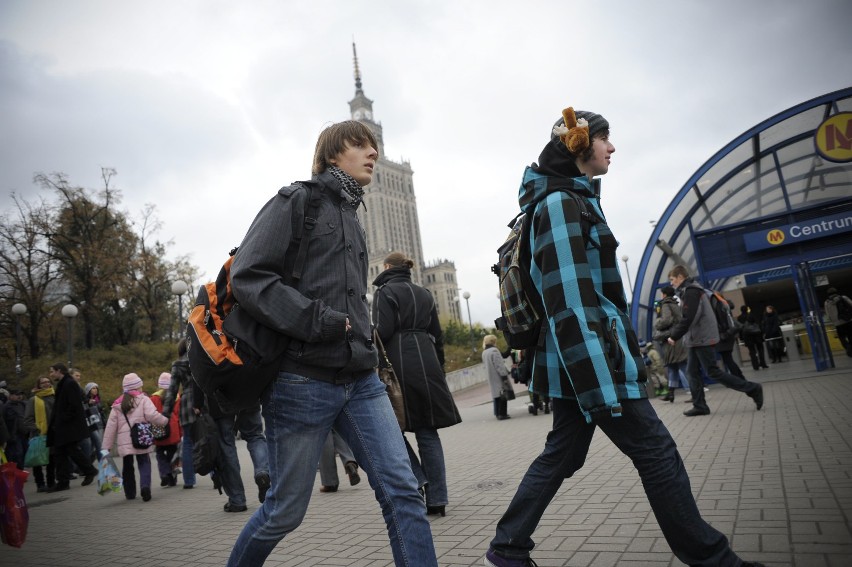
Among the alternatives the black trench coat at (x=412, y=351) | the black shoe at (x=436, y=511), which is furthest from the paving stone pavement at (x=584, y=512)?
the black trench coat at (x=412, y=351)

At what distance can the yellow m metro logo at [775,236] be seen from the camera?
12219mm

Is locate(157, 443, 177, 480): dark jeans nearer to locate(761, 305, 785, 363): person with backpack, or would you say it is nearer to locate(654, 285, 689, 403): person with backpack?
locate(654, 285, 689, 403): person with backpack

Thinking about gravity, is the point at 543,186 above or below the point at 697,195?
below

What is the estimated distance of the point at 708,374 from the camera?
797cm

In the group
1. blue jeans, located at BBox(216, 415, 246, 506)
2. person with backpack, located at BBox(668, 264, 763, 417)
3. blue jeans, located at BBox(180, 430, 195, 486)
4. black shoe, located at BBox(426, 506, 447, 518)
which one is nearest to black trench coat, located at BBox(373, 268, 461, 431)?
black shoe, located at BBox(426, 506, 447, 518)

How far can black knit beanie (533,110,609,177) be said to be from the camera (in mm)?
2994

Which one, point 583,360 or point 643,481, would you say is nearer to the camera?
point 583,360

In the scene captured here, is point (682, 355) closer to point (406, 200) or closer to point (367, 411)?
point (367, 411)

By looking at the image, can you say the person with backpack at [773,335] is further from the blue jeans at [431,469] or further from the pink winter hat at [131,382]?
the pink winter hat at [131,382]

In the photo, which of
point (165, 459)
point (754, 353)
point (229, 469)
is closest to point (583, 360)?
point (229, 469)

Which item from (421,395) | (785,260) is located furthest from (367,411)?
(785,260)

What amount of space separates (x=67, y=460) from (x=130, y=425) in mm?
3709

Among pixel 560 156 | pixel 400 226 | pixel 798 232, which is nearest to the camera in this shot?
pixel 560 156

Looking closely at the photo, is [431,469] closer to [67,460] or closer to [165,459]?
[165,459]
